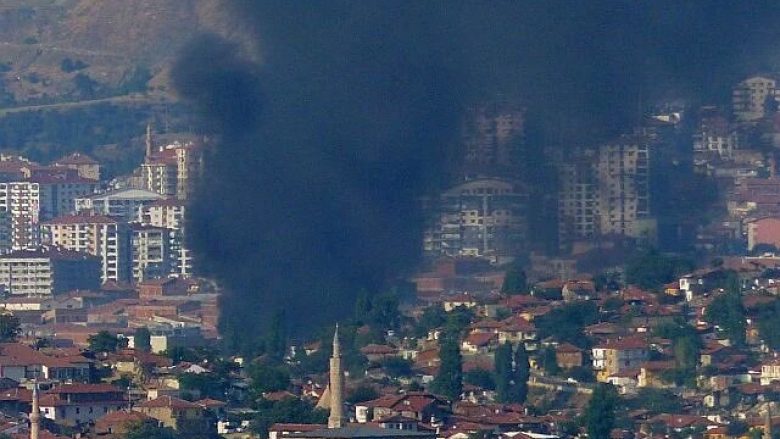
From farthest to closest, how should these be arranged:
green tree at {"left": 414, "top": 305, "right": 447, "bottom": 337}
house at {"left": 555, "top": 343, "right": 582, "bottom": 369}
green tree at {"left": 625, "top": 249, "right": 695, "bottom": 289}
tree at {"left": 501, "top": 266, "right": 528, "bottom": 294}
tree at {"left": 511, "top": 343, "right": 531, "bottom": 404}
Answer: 1. tree at {"left": 501, "top": 266, "right": 528, "bottom": 294}
2. green tree at {"left": 625, "top": 249, "right": 695, "bottom": 289}
3. green tree at {"left": 414, "top": 305, "right": 447, "bottom": 337}
4. house at {"left": 555, "top": 343, "right": 582, "bottom": 369}
5. tree at {"left": 511, "top": 343, "right": 531, "bottom": 404}

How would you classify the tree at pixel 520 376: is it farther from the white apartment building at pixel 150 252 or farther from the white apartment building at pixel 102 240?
the white apartment building at pixel 102 240

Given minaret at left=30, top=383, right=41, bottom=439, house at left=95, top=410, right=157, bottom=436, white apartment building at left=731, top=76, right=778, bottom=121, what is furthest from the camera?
white apartment building at left=731, top=76, right=778, bottom=121

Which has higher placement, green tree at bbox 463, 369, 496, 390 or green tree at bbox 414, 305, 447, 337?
green tree at bbox 414, 305, 447, 337

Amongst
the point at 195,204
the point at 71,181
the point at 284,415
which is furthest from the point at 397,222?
the point at 71,181

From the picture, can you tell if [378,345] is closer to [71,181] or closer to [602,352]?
[602,352]

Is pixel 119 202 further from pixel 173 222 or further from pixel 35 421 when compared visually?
pixel 35 421

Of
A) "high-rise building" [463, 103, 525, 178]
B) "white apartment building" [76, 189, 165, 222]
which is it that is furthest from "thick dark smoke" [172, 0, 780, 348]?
"white apartment building" [76, 189, 165, 222]

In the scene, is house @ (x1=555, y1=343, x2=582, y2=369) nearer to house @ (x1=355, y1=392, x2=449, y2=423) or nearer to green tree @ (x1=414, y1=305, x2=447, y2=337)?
green tree @ (x1=414, y1=305, x2=447, y2=337)

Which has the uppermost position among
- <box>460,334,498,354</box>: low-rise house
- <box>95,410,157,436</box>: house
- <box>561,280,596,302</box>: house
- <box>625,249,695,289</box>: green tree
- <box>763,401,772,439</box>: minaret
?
<box>625,249,695,289</box>: green tree
